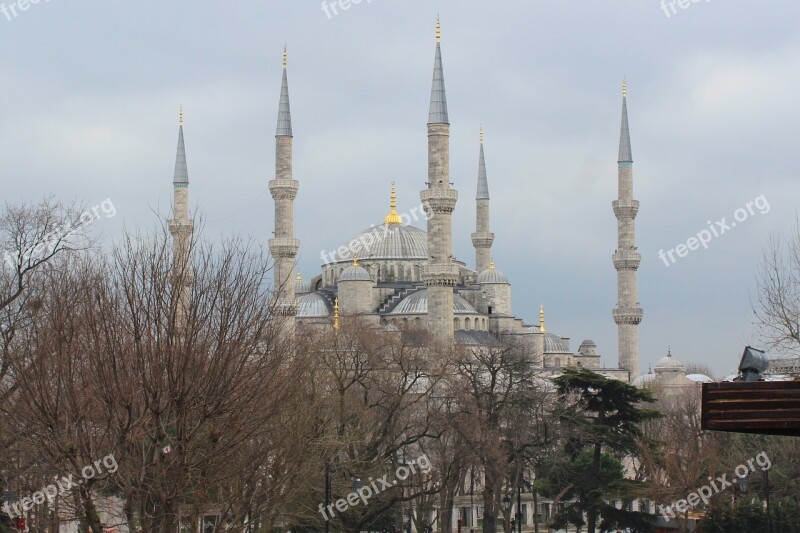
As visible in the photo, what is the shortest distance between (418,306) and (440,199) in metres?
16.1

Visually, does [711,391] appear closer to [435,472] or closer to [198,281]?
[198,281]

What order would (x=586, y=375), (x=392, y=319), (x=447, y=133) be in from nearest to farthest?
(x=586, y=375) → (x=447, y=133) → (x=392, y=319)

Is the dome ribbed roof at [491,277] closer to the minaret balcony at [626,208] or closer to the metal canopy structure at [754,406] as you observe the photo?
the minaret balcony at [626,208]

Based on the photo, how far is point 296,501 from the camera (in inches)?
1134

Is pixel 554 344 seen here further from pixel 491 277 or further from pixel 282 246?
pixel 282 246

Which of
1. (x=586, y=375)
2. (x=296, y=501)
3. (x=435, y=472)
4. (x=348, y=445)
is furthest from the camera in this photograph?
(x=586, y=375)

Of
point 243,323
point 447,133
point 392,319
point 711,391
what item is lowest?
point 711,391

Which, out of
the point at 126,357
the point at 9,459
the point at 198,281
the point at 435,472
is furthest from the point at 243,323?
the point at 435,472

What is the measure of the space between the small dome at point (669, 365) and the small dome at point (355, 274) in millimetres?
23630

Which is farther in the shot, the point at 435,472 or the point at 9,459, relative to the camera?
the point at 435,472

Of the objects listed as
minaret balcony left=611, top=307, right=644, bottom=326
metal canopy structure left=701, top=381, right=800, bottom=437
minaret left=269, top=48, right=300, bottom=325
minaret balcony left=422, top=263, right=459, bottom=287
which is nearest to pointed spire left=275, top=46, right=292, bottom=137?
minaret left=269, top=48, right=300, bottom=325

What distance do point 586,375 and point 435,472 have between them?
5806 mm

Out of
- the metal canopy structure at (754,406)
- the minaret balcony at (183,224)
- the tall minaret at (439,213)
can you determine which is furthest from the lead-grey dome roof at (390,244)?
the metal canopy structure at (754,406)

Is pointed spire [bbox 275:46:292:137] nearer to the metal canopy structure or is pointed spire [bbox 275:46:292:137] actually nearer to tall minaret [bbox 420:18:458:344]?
tall minaret [bbox 420:18:458:344]
